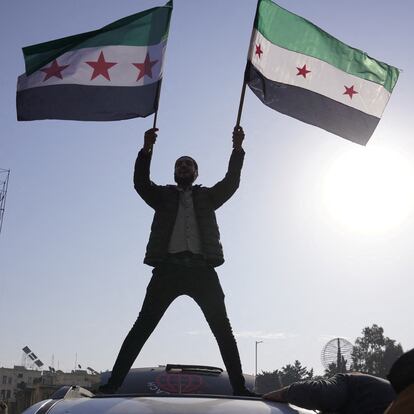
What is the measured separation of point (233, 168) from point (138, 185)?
0.83 meters

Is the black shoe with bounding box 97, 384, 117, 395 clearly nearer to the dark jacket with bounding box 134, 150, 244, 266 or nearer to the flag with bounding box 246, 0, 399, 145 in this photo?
the dark jacket with bounding box 134, 150, 244, 266

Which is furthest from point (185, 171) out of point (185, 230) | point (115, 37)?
point (115, 37)

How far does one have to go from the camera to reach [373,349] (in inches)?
4872

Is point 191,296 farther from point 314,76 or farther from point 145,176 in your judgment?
point 314,76

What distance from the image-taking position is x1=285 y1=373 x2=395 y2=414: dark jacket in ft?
10.4

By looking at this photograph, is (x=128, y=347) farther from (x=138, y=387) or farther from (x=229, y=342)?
(x=138, y=387)

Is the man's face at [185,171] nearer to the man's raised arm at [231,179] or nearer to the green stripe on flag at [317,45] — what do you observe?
the man's raised arm at [231,179]

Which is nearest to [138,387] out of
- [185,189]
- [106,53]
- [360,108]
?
[185,189]

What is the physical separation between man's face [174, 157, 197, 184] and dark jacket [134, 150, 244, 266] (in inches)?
4.2

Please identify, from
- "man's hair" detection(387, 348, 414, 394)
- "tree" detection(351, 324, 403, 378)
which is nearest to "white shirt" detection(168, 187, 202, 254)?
"man's hair" detection(387, 348, 414, 394)

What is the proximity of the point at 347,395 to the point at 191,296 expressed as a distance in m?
2.07

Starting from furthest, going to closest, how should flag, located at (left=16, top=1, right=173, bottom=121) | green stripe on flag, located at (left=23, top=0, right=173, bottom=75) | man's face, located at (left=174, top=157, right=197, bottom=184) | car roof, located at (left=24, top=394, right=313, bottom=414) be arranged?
green stripe on flag, located at (left=23, top=0, right=173, bottom=75) < flag, located at (left=16, top=1, right=173, bottom=121) < man's face, located at (left=174, top=157, right=197, bottom=184) < car roof, located at (left=24, top=394, right=313, bottom=414)

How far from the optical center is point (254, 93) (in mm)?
7000

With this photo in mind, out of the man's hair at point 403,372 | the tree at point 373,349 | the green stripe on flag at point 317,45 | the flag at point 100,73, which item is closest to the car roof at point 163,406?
the man's hair at point 403,372
